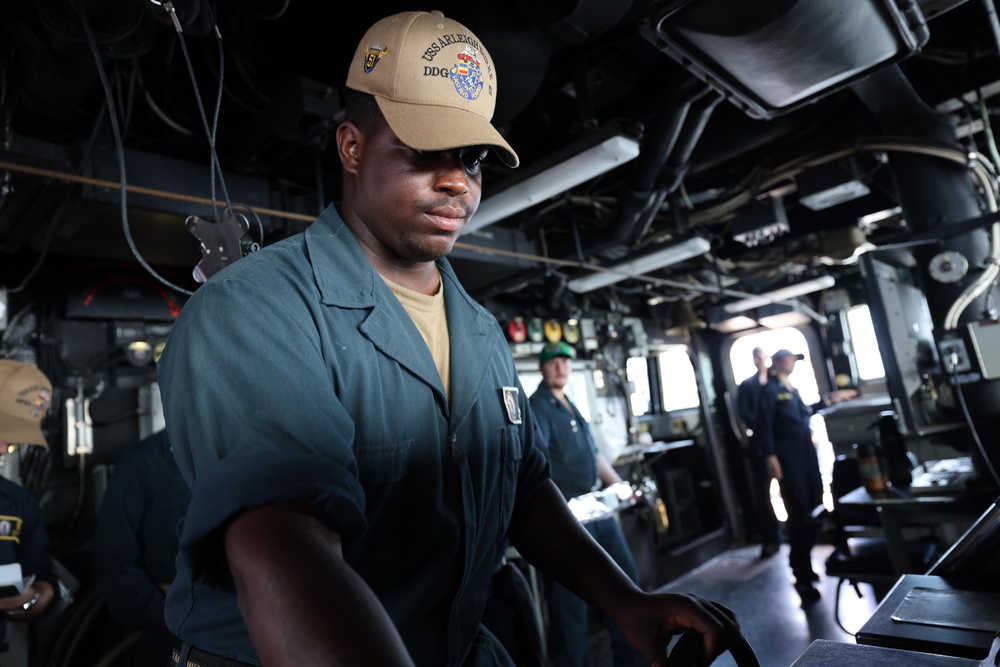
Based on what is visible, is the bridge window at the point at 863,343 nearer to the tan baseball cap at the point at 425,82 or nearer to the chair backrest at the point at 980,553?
the chair backrest at the point at 980,553

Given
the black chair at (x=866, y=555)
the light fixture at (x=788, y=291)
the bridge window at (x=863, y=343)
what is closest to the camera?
the black chair at (x=866, y=555)

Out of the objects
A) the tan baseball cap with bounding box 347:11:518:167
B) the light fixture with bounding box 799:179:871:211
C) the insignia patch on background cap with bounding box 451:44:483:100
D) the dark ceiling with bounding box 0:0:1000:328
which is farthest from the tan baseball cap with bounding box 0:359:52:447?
the light fixture with bounding box 799:179:871:211

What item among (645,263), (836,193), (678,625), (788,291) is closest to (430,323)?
(678,625)

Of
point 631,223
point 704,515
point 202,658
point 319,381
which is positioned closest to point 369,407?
point 319,381

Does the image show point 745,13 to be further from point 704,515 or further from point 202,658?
point 704,515

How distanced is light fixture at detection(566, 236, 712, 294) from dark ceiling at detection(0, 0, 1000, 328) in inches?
3.1

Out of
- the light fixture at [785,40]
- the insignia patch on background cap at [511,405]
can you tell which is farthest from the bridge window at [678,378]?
the insignia patch on background cap at [511,405]

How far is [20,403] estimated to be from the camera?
2627mm

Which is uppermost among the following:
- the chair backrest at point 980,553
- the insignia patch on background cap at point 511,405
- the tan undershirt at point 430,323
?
the tan undershirt at point 430,323

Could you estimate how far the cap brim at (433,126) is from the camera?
3.41ft

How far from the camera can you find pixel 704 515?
25.4 ft

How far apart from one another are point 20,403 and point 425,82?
255 centimetres

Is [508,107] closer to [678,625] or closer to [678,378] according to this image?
[678,625]

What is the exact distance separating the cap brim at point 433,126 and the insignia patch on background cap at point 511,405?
49 centimetres
